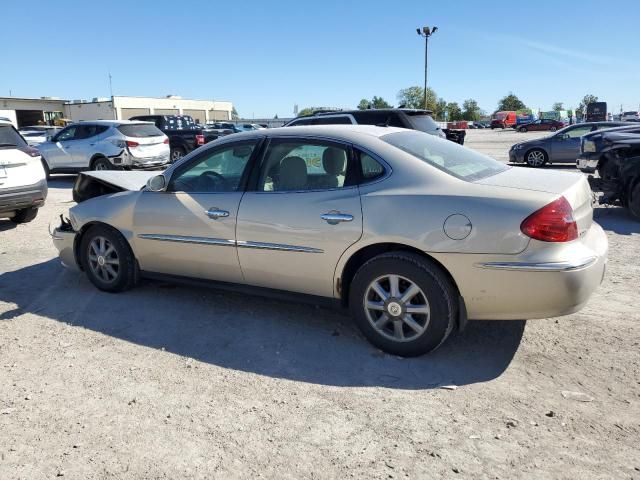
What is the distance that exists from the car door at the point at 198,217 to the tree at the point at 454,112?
113457 mm

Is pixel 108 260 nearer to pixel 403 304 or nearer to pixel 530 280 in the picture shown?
pixel 403 304

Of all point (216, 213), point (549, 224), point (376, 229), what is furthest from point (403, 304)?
point (216, 213)

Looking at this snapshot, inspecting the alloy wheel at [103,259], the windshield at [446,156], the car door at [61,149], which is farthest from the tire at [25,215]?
the windshield at [446,156]

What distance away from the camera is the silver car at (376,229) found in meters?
3.19

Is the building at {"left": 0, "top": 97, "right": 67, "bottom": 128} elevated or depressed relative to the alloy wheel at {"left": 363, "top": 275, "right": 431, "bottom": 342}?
elevated

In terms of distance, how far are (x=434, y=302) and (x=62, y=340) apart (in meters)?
2.86

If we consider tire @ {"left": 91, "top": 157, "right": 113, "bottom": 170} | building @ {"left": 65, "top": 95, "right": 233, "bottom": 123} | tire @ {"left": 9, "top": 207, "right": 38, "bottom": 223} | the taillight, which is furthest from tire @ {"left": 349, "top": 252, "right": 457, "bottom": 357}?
building @ {"left": 65, "top": 95, "right": 233, "bottom": 123}

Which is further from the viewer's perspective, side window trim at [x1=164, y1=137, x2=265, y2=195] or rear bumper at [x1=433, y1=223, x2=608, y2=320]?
side window trim at [x1=164, y1=137, x2=265, y2=195]

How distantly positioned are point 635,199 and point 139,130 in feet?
37.4

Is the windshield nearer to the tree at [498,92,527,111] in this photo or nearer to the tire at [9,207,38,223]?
the tire at [9,207,38,223]

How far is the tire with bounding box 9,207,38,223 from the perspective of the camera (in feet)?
28.2

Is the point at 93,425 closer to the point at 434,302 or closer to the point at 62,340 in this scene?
the point at 62,340

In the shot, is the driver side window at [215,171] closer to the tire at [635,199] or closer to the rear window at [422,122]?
the tire at [635,199]

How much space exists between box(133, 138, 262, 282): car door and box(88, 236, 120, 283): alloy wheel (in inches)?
13.0
